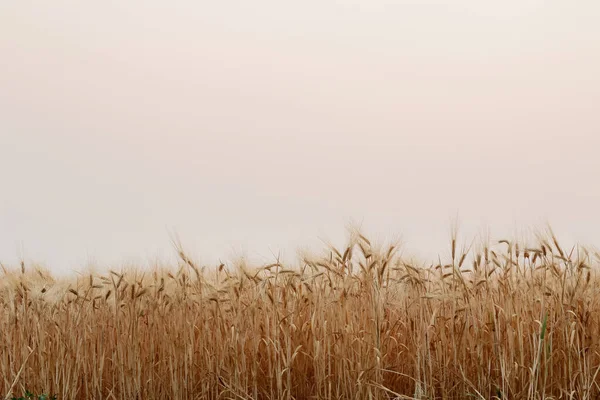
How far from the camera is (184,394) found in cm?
379

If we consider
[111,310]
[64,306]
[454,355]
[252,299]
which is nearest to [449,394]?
[454,355]

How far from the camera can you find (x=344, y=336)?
3.45 m

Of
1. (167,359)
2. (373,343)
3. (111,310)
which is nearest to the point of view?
(373,343)

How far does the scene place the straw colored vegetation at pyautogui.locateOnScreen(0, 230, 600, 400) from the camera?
11.2 ft

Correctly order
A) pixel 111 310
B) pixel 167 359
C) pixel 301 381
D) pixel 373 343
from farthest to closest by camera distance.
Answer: pixel 111 310
pixel 167 359
pixel 301 381
pixel 373 343

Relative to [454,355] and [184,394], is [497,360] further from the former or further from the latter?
[184,394]

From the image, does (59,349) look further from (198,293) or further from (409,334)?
(409,334)

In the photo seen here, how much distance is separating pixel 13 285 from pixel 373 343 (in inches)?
123

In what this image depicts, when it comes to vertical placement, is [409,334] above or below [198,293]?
below

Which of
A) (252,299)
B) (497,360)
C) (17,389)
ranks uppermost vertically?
(252,299)

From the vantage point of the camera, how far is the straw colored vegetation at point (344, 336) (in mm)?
3408

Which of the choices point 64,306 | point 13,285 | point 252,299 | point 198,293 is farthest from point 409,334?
point 13,285

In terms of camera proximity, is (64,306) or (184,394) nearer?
(184,394)

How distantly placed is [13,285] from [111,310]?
0.95 metres
